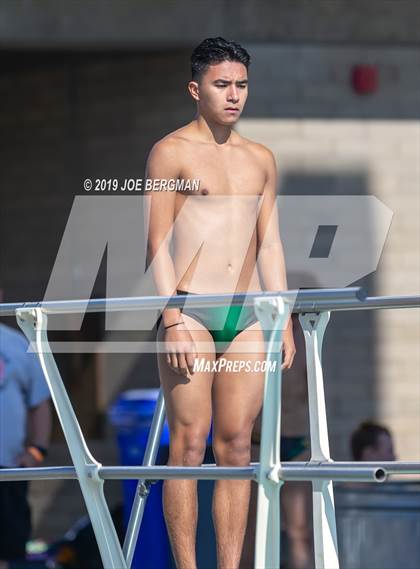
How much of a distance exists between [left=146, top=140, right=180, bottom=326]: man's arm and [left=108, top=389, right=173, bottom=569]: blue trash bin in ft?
7.12

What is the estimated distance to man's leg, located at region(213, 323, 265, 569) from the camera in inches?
159

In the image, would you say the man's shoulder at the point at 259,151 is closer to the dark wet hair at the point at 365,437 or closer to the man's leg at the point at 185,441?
the man's leg at the point at 185,441

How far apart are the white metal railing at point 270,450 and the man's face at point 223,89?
2.23 ft

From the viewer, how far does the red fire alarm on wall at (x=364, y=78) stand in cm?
921

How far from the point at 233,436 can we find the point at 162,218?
0.70 m

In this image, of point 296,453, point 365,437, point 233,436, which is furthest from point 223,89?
point 365,437

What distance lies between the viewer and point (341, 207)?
9.14 metres

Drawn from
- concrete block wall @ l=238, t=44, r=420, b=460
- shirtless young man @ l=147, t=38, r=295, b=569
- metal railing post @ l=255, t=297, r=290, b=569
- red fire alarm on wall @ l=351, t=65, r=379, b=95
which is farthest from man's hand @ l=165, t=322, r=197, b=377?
red fire alarm on wall @ l=351, t=65, r=379, b=95

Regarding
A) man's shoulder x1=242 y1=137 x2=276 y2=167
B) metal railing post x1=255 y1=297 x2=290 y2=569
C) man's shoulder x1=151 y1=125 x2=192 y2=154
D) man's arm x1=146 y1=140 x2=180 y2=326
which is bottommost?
metal railing post x1=255 y1=297 x2=290 y2=569

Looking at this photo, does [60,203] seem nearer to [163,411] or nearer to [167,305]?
[163,411]

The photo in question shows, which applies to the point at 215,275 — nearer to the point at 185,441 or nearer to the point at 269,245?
the point at 269,245

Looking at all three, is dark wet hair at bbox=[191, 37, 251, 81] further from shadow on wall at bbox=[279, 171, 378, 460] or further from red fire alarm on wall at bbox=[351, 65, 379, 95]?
red fire alarm on wall at bbox=[351, 65, 379, 95]

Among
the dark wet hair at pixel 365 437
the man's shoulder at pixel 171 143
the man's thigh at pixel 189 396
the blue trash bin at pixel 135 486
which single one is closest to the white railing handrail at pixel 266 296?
the man's thigh at pixel 189 396

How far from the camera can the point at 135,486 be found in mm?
6855
